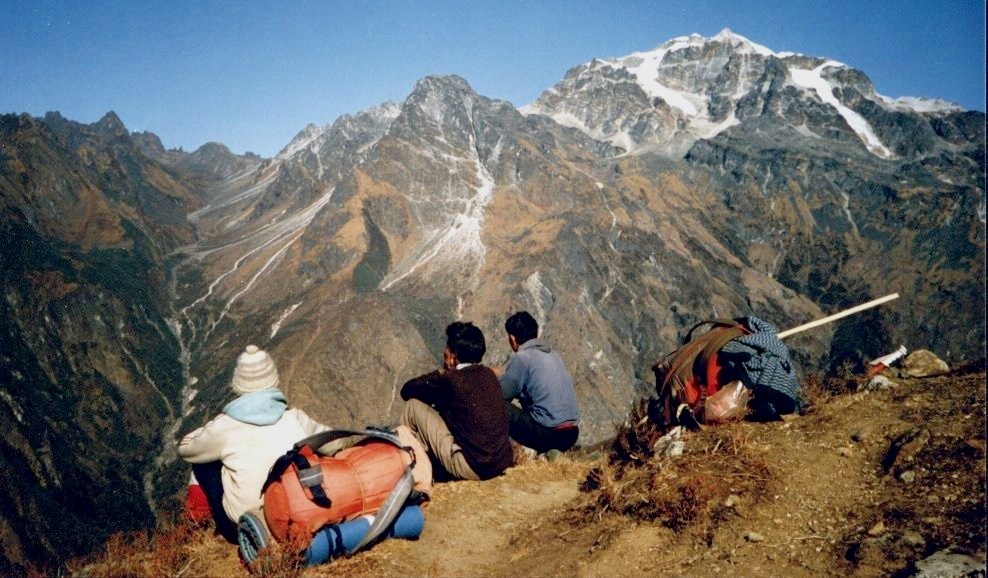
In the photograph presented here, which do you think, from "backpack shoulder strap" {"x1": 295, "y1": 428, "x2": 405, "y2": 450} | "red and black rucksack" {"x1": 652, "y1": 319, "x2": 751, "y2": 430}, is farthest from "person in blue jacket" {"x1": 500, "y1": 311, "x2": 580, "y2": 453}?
"backpack shoulder strap" {"x1": 295, "y1": 428, "x2": 405, "y2": 450}

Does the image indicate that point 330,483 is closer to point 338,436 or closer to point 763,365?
point 338,436

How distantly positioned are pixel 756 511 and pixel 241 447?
4.88 metres

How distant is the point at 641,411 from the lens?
7898mm

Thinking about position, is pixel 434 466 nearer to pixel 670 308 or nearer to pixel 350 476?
pixel 350 476

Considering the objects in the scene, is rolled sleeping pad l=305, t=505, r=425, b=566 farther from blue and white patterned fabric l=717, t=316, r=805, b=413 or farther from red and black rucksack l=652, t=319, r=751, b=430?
blue and white patterned fabric l=717, t=316, r=805, b=413

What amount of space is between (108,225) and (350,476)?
14167 centimetres

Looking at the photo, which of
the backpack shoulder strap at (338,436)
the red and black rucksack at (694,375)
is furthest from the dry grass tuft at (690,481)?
the backpack shoulder strap at (338,436)

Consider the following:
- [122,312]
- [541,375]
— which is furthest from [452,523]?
[122,312]

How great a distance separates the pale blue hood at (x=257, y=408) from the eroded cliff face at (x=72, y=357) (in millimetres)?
70706

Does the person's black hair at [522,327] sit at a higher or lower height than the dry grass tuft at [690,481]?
higher

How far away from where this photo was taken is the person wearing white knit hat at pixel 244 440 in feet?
16.9

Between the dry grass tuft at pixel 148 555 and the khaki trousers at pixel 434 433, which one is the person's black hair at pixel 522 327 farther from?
the dry grass tuft at pixel 148 555

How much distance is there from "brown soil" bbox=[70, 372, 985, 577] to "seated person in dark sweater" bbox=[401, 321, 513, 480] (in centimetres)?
52

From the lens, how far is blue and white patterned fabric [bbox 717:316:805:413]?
6512 mm
